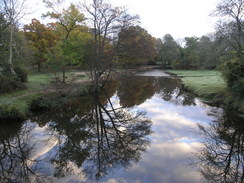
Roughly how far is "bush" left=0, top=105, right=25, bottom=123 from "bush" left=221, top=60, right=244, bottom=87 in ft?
53.7

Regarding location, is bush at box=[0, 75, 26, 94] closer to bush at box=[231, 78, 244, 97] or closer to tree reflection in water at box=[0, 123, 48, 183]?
tree reflection in water at box=[0, 123, 48, 183]

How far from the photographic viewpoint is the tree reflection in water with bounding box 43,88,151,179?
7.25 meters

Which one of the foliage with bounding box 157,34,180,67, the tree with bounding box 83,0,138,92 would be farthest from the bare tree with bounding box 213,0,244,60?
the foliage with bounding box 157,34,180,67

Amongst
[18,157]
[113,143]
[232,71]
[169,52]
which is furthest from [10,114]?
[169,52]

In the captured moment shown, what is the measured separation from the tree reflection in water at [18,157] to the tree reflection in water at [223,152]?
6186 millimetres

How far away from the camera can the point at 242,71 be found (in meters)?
14.8

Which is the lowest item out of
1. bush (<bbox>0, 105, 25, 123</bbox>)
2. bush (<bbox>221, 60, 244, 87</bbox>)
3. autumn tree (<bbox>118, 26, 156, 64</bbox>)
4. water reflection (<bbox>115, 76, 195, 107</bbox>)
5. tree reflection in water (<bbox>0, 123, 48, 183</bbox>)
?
tree reflection in water (<bbox>0, 123, 48, 183</bbox>)

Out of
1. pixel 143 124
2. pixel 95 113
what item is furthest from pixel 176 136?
pixel 95 113

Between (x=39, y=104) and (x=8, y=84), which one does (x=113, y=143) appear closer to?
(x=39, y=104)

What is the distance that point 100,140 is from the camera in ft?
30.8

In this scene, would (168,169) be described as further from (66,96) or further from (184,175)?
(66,96)

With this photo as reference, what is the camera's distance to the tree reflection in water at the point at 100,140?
725 cm

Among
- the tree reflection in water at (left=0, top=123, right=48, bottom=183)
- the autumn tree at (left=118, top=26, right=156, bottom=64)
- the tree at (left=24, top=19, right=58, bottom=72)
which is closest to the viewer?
the tree reflection in water at (left=0, top=123, right=48, bottom=183)

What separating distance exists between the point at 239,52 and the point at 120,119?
37.4ft
